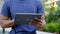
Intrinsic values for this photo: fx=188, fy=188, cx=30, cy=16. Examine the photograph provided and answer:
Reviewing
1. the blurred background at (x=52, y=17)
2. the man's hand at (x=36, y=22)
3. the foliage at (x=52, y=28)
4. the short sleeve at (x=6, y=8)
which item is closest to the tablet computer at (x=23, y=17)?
the man's hand at (x=36, y=22)

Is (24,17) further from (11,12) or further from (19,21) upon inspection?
(11,12)

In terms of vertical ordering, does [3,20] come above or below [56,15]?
above

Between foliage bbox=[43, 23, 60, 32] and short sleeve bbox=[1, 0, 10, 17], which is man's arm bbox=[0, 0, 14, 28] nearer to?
short sleeve bbox=[1, 0, 10, 17]

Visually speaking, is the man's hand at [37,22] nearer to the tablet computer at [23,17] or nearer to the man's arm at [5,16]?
the tablet computer at [23,17]

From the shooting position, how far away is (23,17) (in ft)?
5.49

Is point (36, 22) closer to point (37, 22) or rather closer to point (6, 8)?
point (37, 22)

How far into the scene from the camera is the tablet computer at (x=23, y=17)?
164 cm

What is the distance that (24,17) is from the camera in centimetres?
167

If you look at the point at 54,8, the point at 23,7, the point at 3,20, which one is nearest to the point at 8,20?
the point at 3,20

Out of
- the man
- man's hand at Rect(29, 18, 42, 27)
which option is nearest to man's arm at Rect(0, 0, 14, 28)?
the man

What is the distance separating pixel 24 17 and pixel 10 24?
186mm

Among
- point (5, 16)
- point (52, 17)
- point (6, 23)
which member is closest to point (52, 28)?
point (52, 17)

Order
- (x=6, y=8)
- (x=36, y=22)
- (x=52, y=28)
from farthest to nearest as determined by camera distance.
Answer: (x=52, y=28) → (x=6, y=8) → (x=36, y=22)

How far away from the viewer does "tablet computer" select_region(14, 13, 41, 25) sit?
5.38ft
